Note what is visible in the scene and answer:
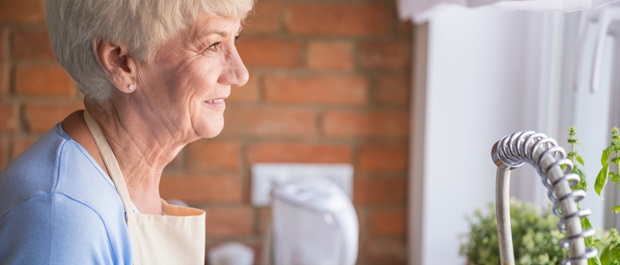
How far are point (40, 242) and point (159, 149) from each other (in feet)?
0.87

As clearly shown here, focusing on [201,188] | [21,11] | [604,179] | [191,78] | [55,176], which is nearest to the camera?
[604,179]

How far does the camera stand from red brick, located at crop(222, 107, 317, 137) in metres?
1.88

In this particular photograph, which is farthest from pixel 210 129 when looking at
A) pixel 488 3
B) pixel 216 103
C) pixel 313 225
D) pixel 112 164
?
pixel 313 225

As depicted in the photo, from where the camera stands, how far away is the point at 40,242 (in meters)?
0.93

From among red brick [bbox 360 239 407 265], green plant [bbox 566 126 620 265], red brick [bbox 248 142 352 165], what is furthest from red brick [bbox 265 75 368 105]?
green plant [bbox 566 126 620 265]

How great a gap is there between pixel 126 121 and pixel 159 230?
0.57 ft

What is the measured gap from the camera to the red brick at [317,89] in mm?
1883

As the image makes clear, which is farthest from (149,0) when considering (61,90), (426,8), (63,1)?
Result: (61,90)

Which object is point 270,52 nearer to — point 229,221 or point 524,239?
point 229,221

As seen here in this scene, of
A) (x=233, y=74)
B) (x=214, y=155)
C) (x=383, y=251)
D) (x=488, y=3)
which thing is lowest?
(x=383, y=251)

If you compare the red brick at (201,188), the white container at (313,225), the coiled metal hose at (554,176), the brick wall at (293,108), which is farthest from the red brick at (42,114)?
the coiled metal hose at (554,176)

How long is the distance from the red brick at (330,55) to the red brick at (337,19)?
0.09ft

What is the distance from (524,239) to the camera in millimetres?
1293

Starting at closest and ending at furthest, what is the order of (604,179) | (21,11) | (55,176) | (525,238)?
(604,179) < (55,176) < (525,238) < (21,11)
